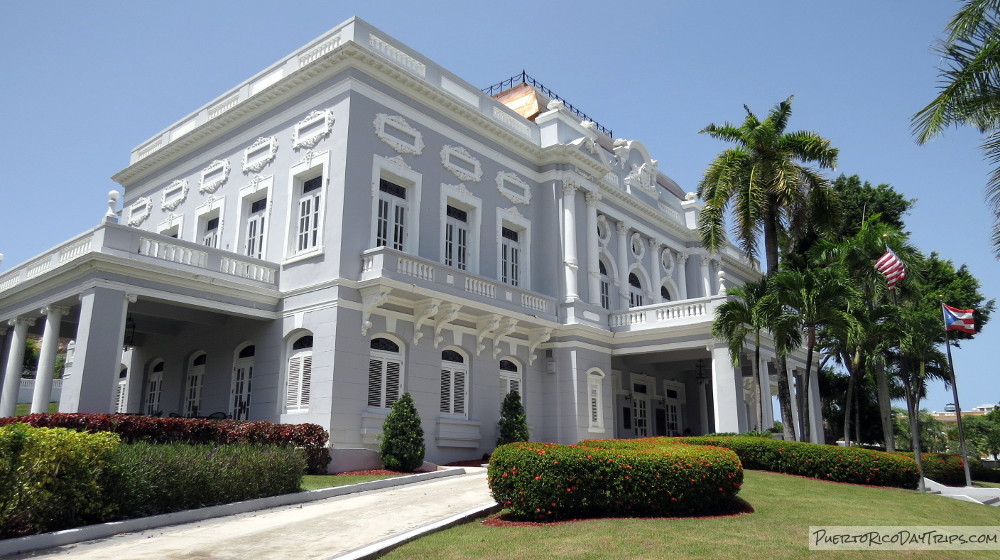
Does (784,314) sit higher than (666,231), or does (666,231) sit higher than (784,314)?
(666,231)

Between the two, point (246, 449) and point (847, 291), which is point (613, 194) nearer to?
point (847, 291)

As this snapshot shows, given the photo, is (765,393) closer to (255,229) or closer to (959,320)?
(959,320)

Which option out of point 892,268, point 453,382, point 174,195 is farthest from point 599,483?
point 174,195

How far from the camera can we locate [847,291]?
66.2 feet

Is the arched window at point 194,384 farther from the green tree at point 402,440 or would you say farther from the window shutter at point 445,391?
the green tree at point 402,440

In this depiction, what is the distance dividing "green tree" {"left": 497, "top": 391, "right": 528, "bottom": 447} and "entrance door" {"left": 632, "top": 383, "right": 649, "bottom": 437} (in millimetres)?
9401

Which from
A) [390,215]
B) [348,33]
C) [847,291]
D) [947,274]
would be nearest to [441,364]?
[390,215]

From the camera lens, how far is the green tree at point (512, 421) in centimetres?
2186

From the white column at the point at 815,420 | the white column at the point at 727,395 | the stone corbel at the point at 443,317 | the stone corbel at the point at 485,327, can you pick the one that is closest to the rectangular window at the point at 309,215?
the stone corbel at the point at 443,317

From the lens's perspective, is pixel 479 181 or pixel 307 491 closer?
pixel 307 491

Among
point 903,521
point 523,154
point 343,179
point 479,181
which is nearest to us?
point 903,521

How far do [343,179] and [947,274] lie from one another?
30.4m

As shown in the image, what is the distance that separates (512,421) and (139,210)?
1701 centimetres

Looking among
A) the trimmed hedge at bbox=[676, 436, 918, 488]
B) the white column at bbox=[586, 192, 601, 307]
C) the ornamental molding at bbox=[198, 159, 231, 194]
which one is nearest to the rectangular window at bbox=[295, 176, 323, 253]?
the ornamental molding at bbox=[198, 159, 231, 194]
